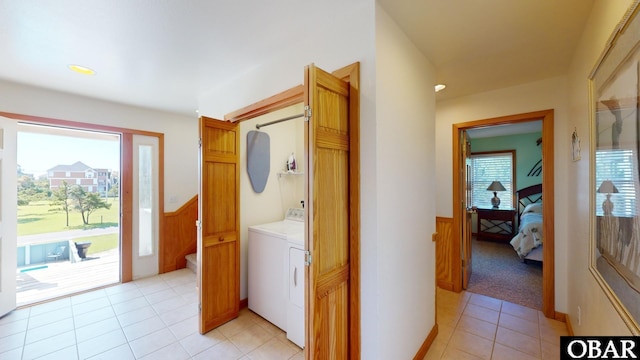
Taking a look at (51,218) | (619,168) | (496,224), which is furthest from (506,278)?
(51,218)

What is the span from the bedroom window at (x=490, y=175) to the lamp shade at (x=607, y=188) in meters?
5.22

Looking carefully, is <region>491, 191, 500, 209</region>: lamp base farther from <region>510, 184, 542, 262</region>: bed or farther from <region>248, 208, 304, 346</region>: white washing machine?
<region>248, 208, 304, 346</region>: white washing machine

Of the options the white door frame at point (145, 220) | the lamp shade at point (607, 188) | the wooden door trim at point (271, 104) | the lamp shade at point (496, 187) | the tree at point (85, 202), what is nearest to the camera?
the lamp shade at point (607, 188)

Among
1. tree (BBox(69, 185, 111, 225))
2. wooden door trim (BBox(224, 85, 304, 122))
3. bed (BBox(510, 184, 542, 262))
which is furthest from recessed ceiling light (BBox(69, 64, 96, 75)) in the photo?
bed (BBox(510, 184, 542, 262))

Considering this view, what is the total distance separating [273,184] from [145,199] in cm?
211

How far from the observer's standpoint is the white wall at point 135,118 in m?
2.66

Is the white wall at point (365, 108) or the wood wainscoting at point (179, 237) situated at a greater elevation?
the white wall at point (365, 108)

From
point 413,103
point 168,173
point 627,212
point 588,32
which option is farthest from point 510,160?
point 168,173

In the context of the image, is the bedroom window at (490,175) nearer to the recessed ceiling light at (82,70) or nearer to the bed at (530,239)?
the bed at (530,239)

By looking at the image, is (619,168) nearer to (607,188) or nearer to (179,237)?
(607,188)

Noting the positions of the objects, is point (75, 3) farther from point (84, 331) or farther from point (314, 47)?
point (84, 331)

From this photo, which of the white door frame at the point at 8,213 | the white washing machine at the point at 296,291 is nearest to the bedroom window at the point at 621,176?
the white washing machine at the point at 296,291

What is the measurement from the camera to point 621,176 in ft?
3.27

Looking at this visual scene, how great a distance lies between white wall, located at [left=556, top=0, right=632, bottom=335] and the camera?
3.97ft
